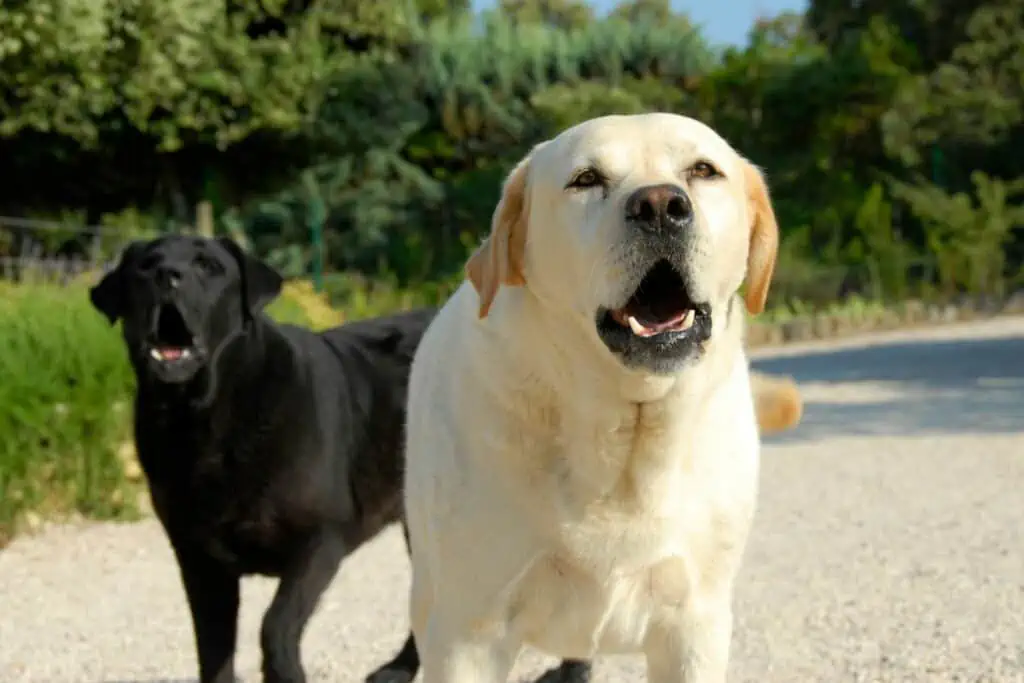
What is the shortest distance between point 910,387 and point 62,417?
30.2ft

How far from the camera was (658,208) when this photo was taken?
2740 mm

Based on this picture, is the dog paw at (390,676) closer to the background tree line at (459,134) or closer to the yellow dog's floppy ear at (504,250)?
the yellow dog's floppy ear at (504,250)

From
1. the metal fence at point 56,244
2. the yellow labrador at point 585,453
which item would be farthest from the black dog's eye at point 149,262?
the metal fence at point 56,244

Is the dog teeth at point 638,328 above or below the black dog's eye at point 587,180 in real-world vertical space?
below

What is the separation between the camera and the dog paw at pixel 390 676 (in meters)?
4.87

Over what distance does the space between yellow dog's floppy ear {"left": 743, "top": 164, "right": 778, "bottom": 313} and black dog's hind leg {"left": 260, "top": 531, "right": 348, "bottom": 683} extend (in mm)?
1970

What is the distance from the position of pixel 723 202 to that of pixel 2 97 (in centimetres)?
1789

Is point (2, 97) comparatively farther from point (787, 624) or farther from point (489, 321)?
point (489, 321)

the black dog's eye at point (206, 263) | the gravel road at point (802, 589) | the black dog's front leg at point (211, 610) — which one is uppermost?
the black dog's eye at point (206, 263)

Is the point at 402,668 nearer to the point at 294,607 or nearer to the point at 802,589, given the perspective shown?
the point at 294,607

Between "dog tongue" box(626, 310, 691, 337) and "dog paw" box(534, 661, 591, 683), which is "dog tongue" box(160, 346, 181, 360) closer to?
"dog paw" box(534, 661, 591, 683)

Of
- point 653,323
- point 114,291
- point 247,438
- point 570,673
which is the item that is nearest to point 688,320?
point 653,323

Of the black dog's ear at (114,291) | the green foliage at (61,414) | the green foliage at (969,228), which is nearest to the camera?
the black dog's ear at (114,291)

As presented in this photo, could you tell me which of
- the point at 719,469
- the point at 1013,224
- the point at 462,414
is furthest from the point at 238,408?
the point at 1013,224
